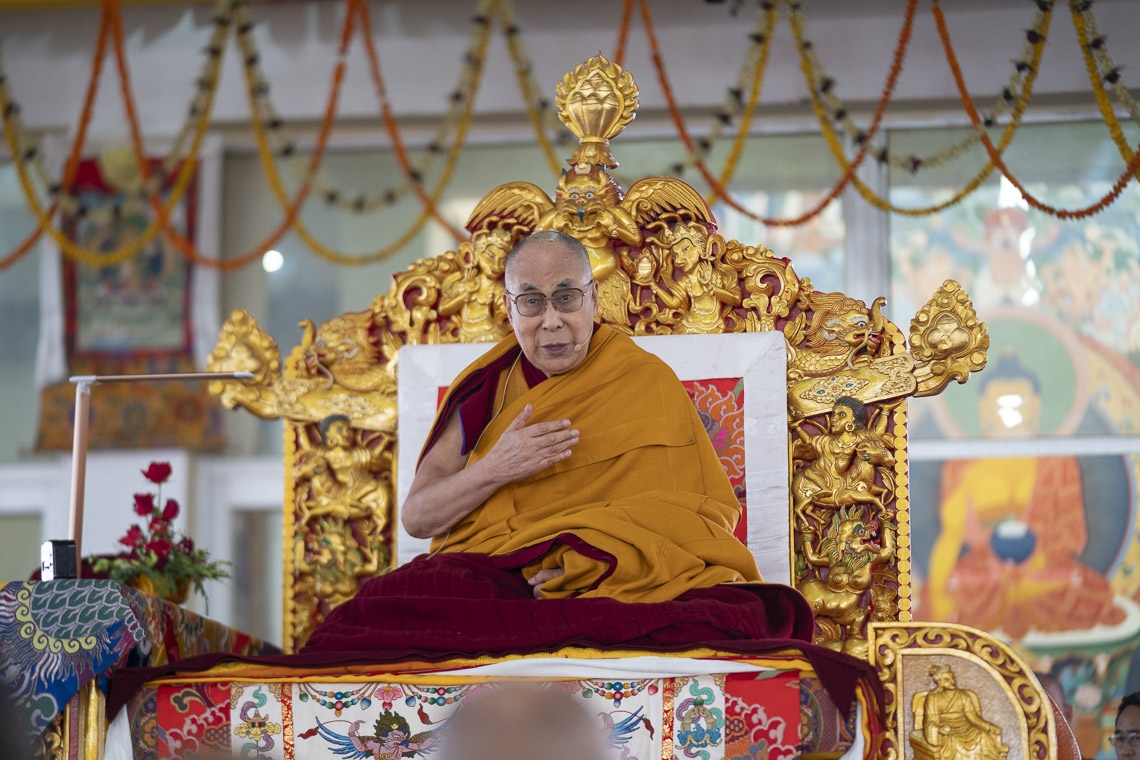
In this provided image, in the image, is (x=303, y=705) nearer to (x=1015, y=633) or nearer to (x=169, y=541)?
(x=169, y=541)

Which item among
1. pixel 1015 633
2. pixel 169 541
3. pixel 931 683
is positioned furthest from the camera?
pixel 1015 633

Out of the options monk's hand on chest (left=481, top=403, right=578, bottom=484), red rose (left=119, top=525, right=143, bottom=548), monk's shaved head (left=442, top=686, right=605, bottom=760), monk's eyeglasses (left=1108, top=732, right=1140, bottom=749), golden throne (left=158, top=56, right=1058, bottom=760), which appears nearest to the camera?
monk's shaved head (left=442, top=686, right=605, bottom=760)

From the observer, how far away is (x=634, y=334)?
412cm

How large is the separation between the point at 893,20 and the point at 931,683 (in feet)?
15.4

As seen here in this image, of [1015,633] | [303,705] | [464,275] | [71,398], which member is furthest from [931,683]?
[71,398]

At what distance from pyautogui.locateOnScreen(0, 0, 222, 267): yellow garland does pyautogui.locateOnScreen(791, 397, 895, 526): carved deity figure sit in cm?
397

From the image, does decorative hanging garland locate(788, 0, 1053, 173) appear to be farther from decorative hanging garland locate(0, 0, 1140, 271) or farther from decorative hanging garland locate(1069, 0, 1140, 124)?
decorative hanging garland locate(1069, 0, 1140, 124)

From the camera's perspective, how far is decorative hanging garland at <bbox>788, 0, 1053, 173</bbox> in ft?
20.3

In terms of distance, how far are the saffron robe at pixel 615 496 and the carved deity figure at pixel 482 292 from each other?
0.29 meters

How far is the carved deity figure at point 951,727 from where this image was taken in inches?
109

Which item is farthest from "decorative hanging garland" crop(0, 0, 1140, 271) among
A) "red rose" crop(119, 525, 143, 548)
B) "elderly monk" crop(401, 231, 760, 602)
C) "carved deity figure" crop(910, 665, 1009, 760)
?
"carved deity figure" crop(910, 665, 1009, 760)

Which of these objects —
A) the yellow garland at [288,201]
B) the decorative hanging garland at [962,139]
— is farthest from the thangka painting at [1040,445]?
the yellow garland at [288,201]

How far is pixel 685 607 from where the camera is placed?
118 inches

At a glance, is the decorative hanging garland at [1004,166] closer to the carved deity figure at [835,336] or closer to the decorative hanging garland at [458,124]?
the decorative hanging garland at [458,124]
